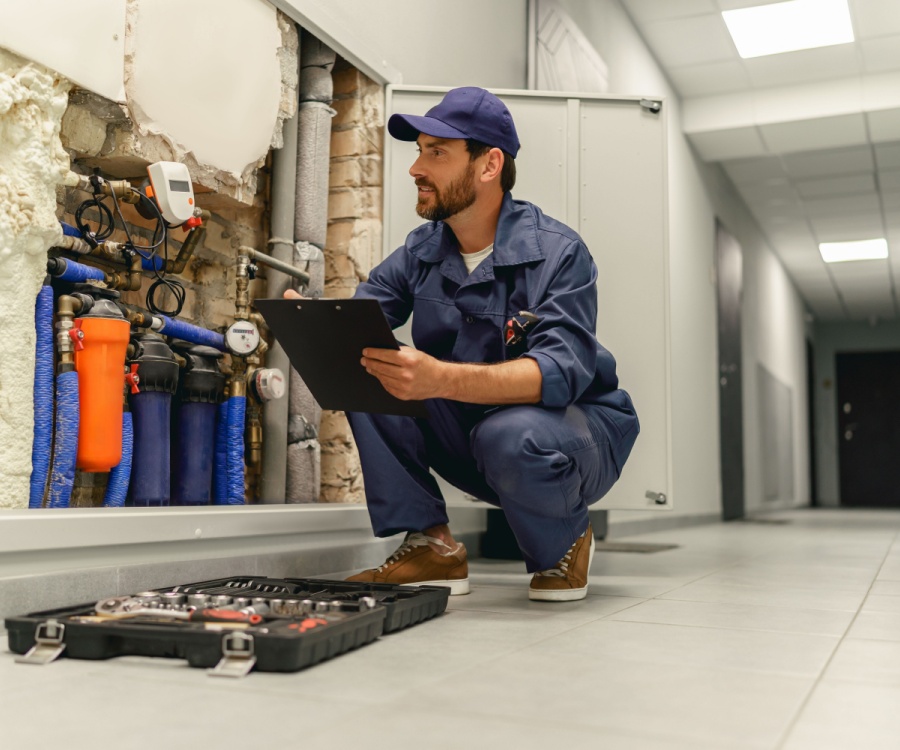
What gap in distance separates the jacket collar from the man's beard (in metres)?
0.08

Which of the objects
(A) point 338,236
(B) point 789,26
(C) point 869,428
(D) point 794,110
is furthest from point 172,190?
(C) point 869,428

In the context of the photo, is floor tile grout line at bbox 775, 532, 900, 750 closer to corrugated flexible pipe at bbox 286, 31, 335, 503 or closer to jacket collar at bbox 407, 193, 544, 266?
jacket collar at bbox 407, 193, 544, 266

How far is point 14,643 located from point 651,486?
6.53 ft

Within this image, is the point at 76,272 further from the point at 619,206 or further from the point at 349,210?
the point at 619,206

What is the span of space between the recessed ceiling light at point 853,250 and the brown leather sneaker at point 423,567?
8.48 meters

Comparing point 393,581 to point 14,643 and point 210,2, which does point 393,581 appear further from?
point 210,2

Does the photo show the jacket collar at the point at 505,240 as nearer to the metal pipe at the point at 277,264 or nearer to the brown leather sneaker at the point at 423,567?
the metal pipe at the point at 277,264

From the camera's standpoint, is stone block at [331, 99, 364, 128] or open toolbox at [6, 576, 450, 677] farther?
stone block at [331, 99, 364, 128]

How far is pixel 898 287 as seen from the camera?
455 inches

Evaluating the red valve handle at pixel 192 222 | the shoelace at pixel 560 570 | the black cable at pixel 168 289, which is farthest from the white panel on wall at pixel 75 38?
the shoelace at pixel 560 570

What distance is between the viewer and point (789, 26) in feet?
16.9

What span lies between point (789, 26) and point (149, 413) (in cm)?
445

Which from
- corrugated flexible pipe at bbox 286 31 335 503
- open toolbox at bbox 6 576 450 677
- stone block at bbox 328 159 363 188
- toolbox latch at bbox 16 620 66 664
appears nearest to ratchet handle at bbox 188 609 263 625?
open toolbox at bbox 6 576 450 677

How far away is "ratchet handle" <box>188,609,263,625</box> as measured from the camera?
1320 mm
